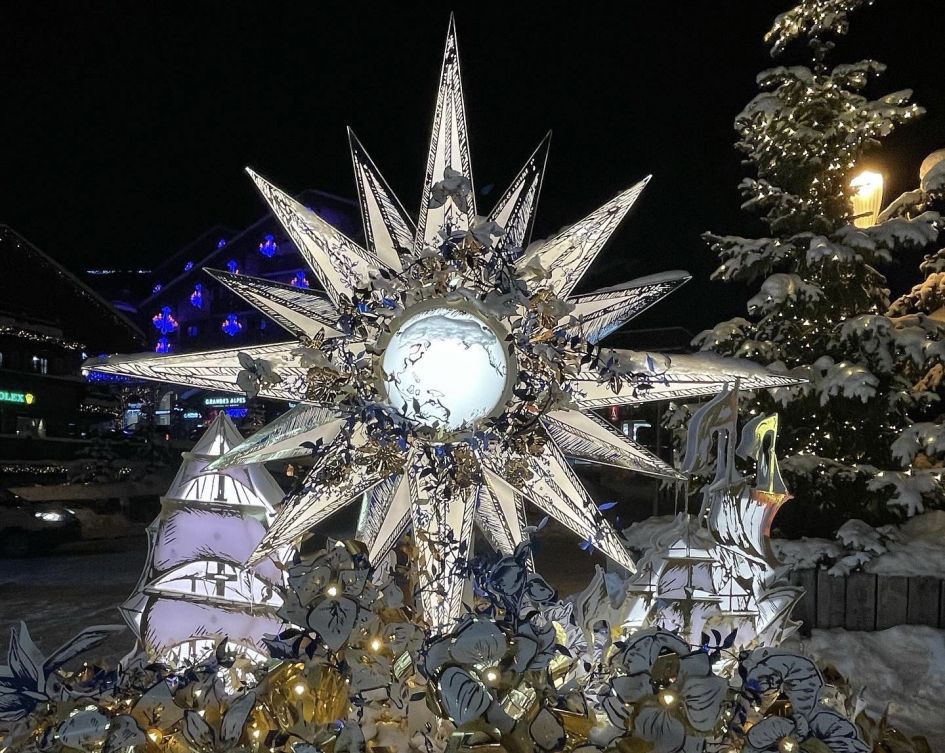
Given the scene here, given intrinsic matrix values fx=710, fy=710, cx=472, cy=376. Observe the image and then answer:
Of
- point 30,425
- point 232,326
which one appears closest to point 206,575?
point 30,425

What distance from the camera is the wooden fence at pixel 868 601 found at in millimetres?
5527

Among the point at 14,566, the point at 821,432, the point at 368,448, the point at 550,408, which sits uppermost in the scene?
the point at 821,432

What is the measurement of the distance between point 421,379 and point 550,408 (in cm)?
43

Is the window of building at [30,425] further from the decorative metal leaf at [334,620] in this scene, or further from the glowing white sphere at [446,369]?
the decorative metal leaf at [334,620]

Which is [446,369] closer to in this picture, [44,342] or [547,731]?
[547,731]

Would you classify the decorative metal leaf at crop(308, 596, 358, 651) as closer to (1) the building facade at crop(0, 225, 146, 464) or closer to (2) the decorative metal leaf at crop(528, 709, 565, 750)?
(2) the decorative metal leaf at crop(528, 709, 565, 750)

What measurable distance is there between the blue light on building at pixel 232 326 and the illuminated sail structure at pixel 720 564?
23514 millimetres

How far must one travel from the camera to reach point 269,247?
2339 cm

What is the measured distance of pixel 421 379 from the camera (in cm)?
219

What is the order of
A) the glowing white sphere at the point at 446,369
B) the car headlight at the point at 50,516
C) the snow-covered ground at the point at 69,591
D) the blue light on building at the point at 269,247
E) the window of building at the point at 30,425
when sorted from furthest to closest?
the blue light on building at the point at 269,247 < the window of building at the point at 30,425 < the car headlight at the point at 50,516 < the snow-covered ground at the point at 69,591 < the glowing white sphere at the point at 446,369

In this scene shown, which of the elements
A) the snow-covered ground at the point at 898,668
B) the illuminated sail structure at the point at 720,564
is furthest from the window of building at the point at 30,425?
the illuminated sail structure at the point at 720,564

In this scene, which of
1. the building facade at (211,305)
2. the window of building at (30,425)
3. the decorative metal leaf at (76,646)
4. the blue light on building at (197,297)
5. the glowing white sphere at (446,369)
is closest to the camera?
the decorative metal leaf at (76,646)

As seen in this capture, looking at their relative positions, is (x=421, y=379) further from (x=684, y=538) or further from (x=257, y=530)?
(x=684, y=538)

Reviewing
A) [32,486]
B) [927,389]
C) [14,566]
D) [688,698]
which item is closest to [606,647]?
[688,698]
